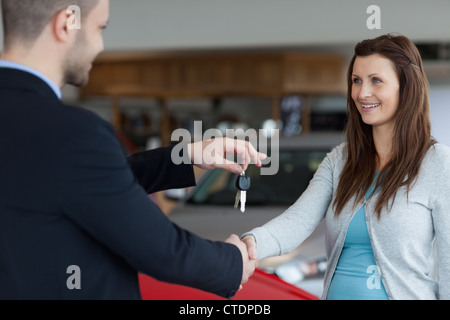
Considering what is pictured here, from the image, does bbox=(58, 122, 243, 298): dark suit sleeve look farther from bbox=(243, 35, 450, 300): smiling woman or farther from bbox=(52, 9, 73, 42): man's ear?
bbox=(243, 35, 450, 300): smiling woman

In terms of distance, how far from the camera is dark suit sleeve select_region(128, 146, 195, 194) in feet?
5.03

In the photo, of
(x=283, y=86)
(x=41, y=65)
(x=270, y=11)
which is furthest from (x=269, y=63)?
A: (x=41, y=65)

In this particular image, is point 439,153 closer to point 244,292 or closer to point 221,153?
point 221,153

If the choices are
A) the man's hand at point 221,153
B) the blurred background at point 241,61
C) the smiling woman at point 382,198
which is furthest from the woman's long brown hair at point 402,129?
the blurred background at point 241,61

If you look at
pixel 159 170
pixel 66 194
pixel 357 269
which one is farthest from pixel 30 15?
pixel 357 269

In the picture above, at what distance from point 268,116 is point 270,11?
5.01 meters

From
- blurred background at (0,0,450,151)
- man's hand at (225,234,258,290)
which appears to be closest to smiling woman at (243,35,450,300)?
man's hand at (225,234,258,290)

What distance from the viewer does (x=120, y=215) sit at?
107cm

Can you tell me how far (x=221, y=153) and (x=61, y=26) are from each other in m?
0.56

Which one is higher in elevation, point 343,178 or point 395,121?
point 395,121

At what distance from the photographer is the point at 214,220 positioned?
3787 millimetres

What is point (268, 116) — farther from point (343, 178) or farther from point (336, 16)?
point (343, 178)

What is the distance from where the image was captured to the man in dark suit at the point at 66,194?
104 centimetres

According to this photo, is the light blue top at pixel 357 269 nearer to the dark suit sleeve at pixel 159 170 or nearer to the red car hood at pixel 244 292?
the red car hood at pixel 244 292
